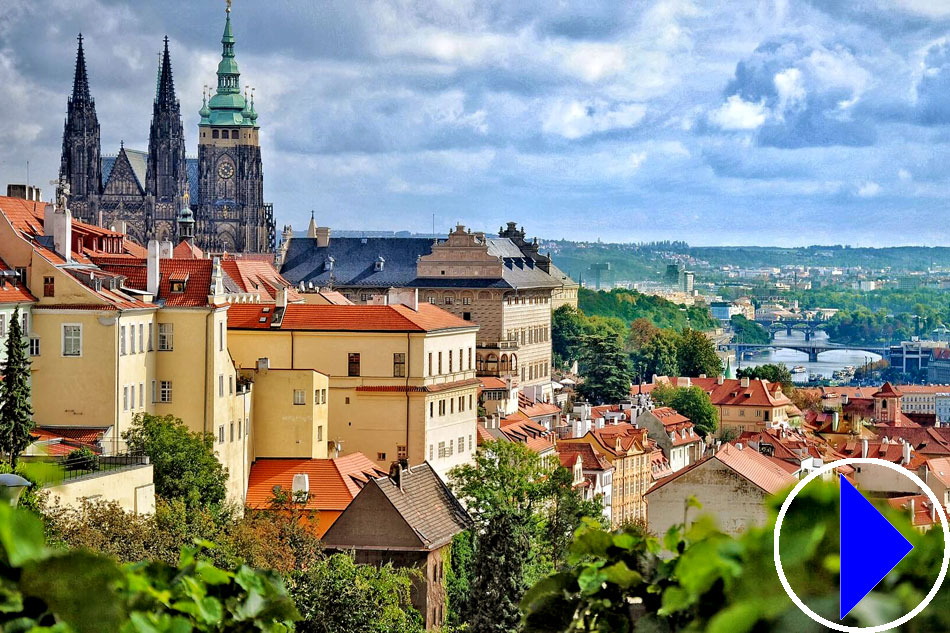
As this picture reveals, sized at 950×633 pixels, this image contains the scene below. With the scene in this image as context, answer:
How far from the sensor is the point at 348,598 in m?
33.9

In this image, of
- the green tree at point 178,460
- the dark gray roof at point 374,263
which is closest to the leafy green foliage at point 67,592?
the green tree at point 178,460

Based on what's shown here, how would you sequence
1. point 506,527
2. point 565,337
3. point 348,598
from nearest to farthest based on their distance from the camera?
point 348,598
point 506,527
point 565,337

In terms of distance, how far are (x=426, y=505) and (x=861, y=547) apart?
134ft

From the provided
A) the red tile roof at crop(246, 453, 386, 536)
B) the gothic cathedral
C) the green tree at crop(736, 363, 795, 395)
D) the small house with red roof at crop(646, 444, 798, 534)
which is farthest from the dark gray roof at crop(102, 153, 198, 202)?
the red tile roof at crop(246, 453, 386, 536)

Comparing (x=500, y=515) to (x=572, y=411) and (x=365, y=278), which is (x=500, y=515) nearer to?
(x=572, y=411)

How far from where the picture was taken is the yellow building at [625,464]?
287ft

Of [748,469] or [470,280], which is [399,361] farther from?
[470,280]

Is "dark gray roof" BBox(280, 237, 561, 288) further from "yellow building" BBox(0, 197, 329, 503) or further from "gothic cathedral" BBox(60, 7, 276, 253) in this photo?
"yellow building" BBox(0, 197, 329, 503)

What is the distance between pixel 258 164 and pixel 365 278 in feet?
156

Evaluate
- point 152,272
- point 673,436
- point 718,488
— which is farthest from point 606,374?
point 152,272

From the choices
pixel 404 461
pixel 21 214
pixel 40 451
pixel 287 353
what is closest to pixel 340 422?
pixel 287 353

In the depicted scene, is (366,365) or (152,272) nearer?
(152,272)

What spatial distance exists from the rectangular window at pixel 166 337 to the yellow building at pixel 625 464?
3900cm

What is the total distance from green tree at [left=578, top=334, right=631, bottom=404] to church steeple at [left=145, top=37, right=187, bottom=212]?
56820mm
